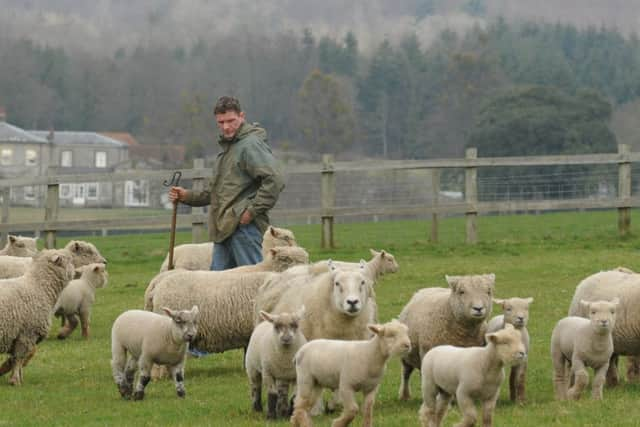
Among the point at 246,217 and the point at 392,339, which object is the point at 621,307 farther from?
the point at 246,217

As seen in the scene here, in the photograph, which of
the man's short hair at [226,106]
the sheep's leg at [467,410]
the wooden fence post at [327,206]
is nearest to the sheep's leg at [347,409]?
the sheep's leg at [467,410]

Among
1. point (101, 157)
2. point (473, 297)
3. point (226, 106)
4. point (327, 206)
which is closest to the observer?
point (473, 297)

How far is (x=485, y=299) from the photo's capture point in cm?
1095

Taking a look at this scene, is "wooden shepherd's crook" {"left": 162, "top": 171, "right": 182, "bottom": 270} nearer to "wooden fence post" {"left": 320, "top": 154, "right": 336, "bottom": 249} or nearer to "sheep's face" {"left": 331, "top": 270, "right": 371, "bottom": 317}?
"sheep's face" {"left": 331, "top": 270, "right": 371, "bottom": 317}

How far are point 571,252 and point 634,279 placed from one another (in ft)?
43.9

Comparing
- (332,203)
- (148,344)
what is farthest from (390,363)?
(332,203)

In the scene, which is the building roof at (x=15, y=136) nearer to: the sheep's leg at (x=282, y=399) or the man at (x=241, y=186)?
the man at (x=241, y=186)

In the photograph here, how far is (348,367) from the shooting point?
31.7 ft

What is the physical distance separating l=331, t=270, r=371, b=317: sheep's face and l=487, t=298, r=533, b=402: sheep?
1.11m

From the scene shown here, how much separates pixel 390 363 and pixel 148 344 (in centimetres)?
327

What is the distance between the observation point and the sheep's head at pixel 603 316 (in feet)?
35.6

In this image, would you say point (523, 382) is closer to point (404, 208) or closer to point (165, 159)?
point (404, 208)

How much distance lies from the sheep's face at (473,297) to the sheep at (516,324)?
0.11 m

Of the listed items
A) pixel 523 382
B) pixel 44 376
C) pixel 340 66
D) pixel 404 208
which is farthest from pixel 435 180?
pixel 340 66
